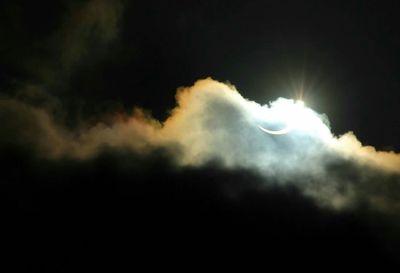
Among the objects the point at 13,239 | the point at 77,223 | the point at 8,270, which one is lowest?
the point at 8,270

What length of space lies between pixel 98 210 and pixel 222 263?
50682mm

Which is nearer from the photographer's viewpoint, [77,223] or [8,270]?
[8,270]

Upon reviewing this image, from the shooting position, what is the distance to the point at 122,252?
191m

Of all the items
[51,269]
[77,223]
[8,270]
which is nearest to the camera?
[8,270]

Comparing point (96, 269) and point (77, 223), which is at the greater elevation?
point (77, 223)

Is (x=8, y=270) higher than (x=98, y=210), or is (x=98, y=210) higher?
(x=98, y=210)

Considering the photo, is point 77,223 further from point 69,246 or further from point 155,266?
point 155,266

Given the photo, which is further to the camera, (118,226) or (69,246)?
(118,226)

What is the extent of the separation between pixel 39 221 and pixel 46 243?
7.79 metres

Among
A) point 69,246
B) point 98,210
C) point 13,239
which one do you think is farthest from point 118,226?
point 13,239

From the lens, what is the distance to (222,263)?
199875 millimetres

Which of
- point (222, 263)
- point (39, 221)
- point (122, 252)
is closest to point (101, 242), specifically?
point (122, 252)

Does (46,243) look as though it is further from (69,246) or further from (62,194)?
(62,194)

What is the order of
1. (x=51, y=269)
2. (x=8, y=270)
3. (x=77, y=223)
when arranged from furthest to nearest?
(x=77, y=223)
(x=51, y=269)
(x=8, y=270)
